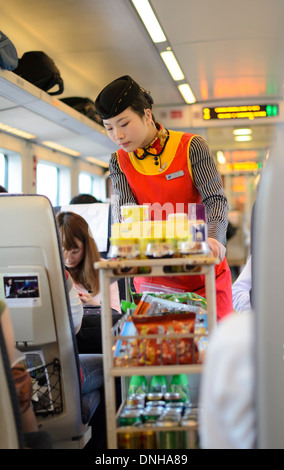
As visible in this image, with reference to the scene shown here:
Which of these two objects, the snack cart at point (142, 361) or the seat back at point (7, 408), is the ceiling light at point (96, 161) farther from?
the seat back at point (7, 408)

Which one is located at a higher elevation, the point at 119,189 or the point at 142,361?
the point at 119,189

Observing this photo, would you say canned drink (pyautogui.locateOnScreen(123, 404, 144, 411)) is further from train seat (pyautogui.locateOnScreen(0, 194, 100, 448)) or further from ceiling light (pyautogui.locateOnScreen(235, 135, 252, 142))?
ceiling light (pyautogui.locateOnScreen(235, 135, 252, 142))

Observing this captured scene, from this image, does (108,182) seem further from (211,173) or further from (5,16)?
(211,173)

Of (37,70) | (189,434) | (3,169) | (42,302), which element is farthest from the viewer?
(3,169)

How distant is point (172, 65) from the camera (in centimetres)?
646

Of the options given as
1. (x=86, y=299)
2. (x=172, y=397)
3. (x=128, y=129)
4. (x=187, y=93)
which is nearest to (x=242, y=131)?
(x=187, y=93)

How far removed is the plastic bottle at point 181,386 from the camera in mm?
2088

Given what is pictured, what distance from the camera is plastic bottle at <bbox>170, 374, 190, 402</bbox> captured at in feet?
6.85

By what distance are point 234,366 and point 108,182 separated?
9071mm

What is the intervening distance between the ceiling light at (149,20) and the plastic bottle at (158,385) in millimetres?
3288

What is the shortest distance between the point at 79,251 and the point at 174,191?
1.17 metres

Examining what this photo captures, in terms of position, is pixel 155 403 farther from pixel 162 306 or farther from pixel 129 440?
pixel 162 306

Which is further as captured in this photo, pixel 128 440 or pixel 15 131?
pixel 15 131

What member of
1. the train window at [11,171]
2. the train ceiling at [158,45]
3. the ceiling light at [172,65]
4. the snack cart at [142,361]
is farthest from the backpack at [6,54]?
the snack cart at [142,361]
